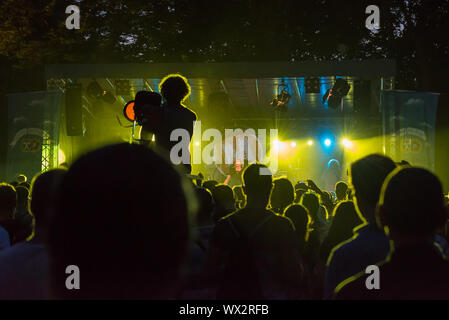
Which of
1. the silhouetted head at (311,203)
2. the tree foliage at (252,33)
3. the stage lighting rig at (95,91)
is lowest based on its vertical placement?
the silhouetted head at (311,203)

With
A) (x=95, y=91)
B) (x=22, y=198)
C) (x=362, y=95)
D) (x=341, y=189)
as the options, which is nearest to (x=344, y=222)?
(x=341, y=189)

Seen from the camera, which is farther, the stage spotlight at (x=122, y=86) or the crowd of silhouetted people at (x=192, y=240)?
the stage spotlight at (x=122, y=86)

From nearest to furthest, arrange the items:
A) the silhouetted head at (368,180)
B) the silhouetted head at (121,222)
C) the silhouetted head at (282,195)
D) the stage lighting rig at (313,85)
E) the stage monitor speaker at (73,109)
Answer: the silhouetted head at (121,222)
the silhouetted head at (368,180)
the silhouetted head at (282,195)
the stage lighting rig at (313,85)
the stage monitor speaker at (73,109)

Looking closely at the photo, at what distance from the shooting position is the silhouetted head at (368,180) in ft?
9.02

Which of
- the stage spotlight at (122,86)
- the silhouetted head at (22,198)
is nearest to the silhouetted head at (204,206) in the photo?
the silhouetted head at (22,198)

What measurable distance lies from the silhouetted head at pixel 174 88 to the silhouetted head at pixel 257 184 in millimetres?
1414

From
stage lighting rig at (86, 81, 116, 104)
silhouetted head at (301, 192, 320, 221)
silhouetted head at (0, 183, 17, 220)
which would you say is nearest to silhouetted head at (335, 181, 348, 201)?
silhouetted head at (301, 192, 320, 221)

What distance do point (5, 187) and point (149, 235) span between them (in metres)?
4.21

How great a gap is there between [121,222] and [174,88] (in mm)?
3603

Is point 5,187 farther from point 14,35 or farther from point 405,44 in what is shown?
point 405,44

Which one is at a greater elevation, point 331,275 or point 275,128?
point 275,128

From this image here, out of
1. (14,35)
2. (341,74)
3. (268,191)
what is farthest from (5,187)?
(14,35)

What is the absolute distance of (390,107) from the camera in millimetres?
12211

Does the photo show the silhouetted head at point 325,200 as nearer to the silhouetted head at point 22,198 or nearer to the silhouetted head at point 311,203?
the silhouetted head at point 311,203
